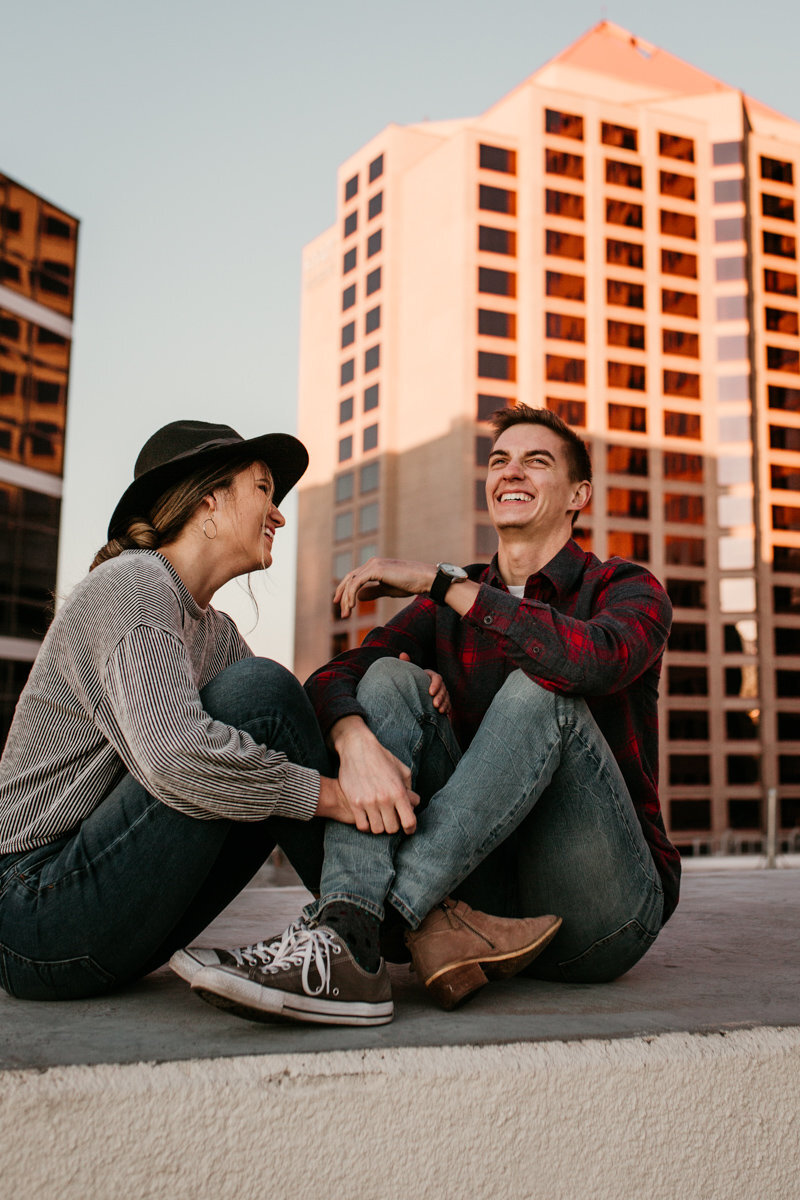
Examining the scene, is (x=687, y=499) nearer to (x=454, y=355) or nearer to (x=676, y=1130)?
(x=454, y=355)

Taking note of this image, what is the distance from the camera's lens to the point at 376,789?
2.02m

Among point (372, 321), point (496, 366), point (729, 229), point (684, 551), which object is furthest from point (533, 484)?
point (729, 229)

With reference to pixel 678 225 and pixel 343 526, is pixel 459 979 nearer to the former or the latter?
pixel 343 526

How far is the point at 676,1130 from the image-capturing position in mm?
1716

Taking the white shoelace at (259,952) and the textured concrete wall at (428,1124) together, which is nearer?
the textured concrete wall at (428,1124)

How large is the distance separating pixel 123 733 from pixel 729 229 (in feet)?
187

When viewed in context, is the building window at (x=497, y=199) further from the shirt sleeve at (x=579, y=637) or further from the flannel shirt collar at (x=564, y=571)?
the shirt sleeve at (x=579, y=637)

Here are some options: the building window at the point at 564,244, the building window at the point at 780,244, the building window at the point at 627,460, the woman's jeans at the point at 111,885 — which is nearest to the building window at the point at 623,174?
the building window at the point at 564,244

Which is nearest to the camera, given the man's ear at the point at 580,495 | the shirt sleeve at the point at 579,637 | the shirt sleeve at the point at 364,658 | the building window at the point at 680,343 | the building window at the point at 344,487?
the shirt sleeve at the point at 579,637

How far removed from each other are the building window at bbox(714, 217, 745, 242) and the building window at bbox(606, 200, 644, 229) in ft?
14.4

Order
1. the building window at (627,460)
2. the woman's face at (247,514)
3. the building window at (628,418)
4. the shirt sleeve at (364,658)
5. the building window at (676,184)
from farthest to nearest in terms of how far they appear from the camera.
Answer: the building window at (676,184), the building window at (628,418), the building window at (627,460), the woman's face at (247,514), the shirt sleeve at (364,658)

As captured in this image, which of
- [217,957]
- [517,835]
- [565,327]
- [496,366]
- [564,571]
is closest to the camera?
[217,957]

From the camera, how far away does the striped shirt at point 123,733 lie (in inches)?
74.0

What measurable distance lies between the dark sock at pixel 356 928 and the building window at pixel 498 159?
171 ft
